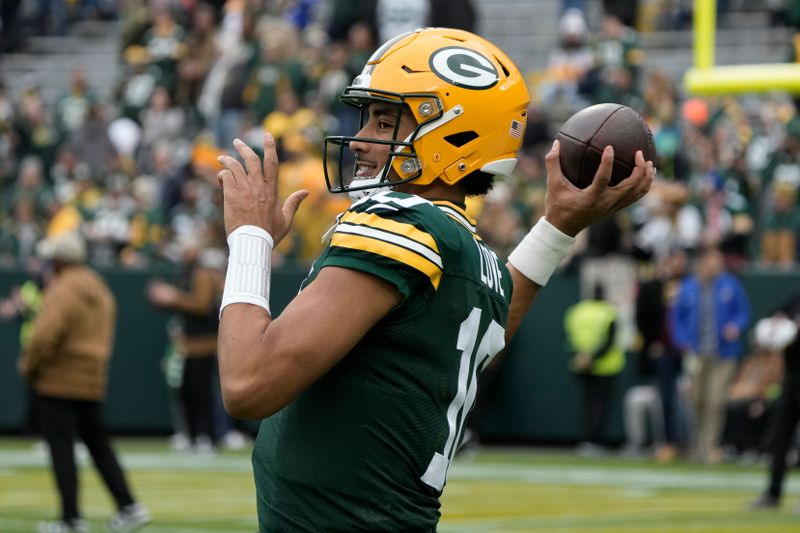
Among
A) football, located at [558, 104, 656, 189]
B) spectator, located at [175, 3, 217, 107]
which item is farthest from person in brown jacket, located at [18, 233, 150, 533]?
spectator, located at [175, 3, 217, 107]

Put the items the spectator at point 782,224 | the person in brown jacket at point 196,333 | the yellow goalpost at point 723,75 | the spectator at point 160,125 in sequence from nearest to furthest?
the yellow goalpost at point 723,75
the spectator at point 782,224
the person in brown jacket at point 196,333
the spectator at point 160,125

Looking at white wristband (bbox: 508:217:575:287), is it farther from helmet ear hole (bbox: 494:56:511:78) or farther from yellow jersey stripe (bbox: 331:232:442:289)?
yellow jersey stripe (bbox: 331:232:442:289)

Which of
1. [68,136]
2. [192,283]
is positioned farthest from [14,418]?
[68,136]

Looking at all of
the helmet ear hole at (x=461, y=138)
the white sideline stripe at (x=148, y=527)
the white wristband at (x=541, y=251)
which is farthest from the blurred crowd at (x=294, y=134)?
the helmet ear hole at (x=461, y=138)

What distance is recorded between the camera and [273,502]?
2984 mm

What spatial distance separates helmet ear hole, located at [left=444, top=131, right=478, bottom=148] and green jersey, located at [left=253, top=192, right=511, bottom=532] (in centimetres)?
23

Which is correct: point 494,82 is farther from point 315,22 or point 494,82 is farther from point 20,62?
point 20,62

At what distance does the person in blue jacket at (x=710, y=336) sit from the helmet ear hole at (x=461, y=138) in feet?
34.5

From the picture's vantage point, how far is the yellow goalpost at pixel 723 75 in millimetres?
8227

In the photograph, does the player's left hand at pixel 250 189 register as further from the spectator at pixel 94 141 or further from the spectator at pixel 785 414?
the spectator at pixel 94 141

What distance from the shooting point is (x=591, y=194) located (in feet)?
11.0

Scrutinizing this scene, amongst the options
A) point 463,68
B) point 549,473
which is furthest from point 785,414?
point 463,68

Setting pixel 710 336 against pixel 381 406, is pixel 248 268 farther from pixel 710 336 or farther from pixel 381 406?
pixel 710 336

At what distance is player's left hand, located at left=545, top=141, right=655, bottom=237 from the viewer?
3297mm
